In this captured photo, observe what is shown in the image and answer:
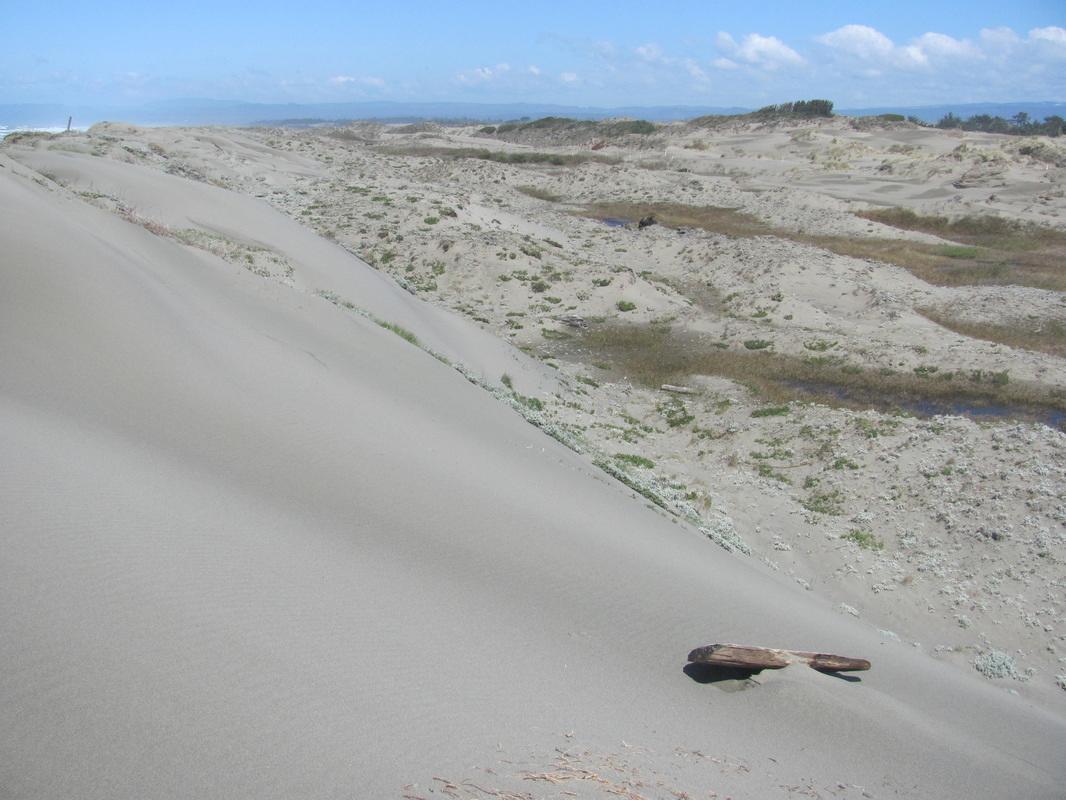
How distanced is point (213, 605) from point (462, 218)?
2968 cm

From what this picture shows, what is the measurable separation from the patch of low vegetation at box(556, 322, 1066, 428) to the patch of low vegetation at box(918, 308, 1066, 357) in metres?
4.32

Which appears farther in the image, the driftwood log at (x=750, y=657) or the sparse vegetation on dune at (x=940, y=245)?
the sparse vegetation on dune at (x=940, y=245)

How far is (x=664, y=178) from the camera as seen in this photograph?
172ft

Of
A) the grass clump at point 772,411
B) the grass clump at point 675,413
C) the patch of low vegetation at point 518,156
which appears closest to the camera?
the grass clump at point 772,411

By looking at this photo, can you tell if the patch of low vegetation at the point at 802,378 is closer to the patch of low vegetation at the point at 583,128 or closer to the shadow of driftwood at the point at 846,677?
the shadow of driftwood at the point at 846,677

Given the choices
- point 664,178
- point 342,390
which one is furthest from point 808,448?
point 664,178

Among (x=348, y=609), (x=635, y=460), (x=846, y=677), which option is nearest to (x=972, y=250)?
(x=635, y=460)

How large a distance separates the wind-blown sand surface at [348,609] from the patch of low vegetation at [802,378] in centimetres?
804

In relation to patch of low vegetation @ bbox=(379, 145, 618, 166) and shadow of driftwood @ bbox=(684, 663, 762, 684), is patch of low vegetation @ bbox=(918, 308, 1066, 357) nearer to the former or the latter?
shadow of driftwood @ bbox=(684, 663, 762, 684)

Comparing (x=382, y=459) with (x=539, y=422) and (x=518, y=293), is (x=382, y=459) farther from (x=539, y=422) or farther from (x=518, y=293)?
(x=518, y=293)

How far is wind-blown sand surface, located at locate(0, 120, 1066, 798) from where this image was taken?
11.7 feet

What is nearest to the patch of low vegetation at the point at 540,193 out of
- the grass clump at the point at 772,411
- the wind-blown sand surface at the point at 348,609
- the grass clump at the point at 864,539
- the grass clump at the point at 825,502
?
the grass clump at the point at 772,411

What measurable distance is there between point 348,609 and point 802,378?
1589cm

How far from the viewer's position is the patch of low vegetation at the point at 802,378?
53.9ft
